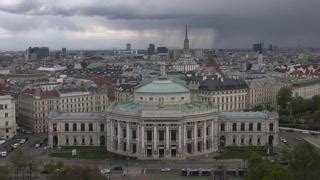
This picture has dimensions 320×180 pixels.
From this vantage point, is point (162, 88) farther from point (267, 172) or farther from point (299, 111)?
point (299, 111)

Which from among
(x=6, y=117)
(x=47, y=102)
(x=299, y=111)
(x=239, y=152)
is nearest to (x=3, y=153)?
(x=6, y=117)

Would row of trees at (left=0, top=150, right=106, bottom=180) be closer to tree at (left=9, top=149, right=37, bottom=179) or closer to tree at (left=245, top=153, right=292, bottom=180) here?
tree at (left=9, top=149, right=37, bottom=179)

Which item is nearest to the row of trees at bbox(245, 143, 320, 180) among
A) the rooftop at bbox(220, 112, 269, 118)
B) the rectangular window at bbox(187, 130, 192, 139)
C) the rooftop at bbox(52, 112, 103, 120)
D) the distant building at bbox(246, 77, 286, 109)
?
the rectangular window at bbox(187, 130, 192, 139)

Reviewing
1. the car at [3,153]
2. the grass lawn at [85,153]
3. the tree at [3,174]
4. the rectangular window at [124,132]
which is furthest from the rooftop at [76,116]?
the tree at [3,174]

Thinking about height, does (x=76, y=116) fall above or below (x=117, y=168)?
above

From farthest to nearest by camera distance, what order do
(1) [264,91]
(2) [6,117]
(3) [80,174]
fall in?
(1) [264,91]
(2) [6,117]
(3) [80,174]

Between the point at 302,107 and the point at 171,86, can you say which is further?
the point at 302,107

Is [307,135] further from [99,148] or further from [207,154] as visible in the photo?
[99,148]

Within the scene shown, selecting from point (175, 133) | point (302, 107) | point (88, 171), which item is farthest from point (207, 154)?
point (302, 107)
